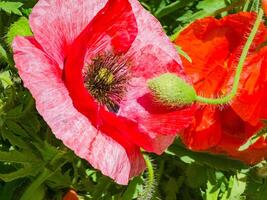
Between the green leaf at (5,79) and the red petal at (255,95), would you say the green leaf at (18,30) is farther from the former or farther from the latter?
the red petal at (255,95)

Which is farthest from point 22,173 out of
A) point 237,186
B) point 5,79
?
point 237,186

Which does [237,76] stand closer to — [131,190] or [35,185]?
[131,190]

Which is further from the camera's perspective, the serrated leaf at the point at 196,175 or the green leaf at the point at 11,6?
the serrated leaf at the point at 196,175

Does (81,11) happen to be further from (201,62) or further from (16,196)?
(16,196)

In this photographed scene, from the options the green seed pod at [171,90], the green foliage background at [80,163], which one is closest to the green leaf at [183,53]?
the green foliage background at [80,163]

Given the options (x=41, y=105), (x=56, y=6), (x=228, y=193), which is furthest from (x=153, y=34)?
(x=228, y=193)

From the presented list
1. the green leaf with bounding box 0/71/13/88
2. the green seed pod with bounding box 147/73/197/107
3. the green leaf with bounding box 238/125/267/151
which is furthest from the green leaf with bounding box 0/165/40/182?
the green leaf with bounding box 238/125/267/151
